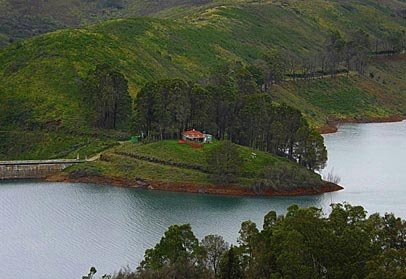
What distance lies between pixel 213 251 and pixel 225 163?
41.8 meters

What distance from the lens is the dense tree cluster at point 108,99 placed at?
109 metres

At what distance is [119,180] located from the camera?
93.9m

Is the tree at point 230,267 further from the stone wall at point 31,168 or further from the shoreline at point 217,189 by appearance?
the stone wall at point 31,168

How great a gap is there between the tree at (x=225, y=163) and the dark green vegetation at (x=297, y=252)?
130 feet

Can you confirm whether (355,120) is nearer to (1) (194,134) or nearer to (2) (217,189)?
(1) (194,134)

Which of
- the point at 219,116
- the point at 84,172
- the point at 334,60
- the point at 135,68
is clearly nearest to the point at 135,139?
the point at 84,172

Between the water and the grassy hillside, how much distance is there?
19.2m

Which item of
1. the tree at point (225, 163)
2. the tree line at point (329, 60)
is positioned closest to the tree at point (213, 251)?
the tree at point (225, 163)

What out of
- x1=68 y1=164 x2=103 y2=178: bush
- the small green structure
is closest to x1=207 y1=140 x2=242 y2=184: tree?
x1=68 y1=164 x2=103 y2=178: bush

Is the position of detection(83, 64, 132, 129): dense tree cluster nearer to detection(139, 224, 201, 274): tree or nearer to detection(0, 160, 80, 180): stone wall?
detection(0, 160, 80, 180): stone wall

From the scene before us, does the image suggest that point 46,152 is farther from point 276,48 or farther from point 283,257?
point 276,48

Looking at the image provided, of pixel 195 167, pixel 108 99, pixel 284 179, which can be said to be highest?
pixel 108 99

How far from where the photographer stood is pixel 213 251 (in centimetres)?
5028

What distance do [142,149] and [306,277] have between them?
182 ft
